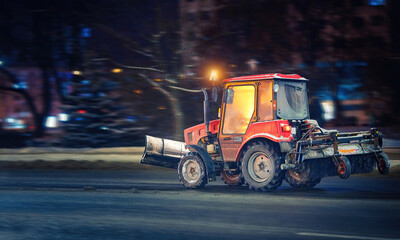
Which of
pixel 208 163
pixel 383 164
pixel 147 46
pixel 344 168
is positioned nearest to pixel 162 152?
pixel 208 163

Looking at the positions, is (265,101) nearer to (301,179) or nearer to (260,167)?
(260,167)

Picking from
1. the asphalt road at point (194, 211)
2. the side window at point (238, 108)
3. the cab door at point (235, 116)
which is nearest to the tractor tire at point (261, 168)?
the asphalt road at point (194, 211)

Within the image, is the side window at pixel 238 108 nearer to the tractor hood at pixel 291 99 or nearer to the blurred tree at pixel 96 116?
the tractor hood at pixel 291 99

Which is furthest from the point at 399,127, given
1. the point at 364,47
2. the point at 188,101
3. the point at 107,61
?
the point at 107,61

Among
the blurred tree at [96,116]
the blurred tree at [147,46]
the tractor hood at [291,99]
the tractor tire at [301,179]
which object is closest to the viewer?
the tractor hood at [291,99]

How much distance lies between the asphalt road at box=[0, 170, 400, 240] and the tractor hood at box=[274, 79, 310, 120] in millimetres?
1576

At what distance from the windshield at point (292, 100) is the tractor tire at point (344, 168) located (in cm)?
163

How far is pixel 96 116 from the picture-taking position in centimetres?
3225

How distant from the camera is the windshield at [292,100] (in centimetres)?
1323

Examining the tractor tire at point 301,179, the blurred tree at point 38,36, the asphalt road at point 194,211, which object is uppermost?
the blurred tree at point 38,36

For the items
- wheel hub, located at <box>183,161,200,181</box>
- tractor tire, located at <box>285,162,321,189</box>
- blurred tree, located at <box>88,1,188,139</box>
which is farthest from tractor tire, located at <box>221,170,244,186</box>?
blurred tree, located at <box>88,1,188,139</box>

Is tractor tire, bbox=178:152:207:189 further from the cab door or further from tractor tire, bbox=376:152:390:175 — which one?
tractor tire, bbox=376:152:390:175

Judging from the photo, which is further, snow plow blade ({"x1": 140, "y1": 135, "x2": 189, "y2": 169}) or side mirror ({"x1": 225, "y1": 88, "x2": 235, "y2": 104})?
snow plow blade ({"x1": 140, "y1": 135, "x2": 189, "y2": 169})

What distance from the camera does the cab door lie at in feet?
44.3
